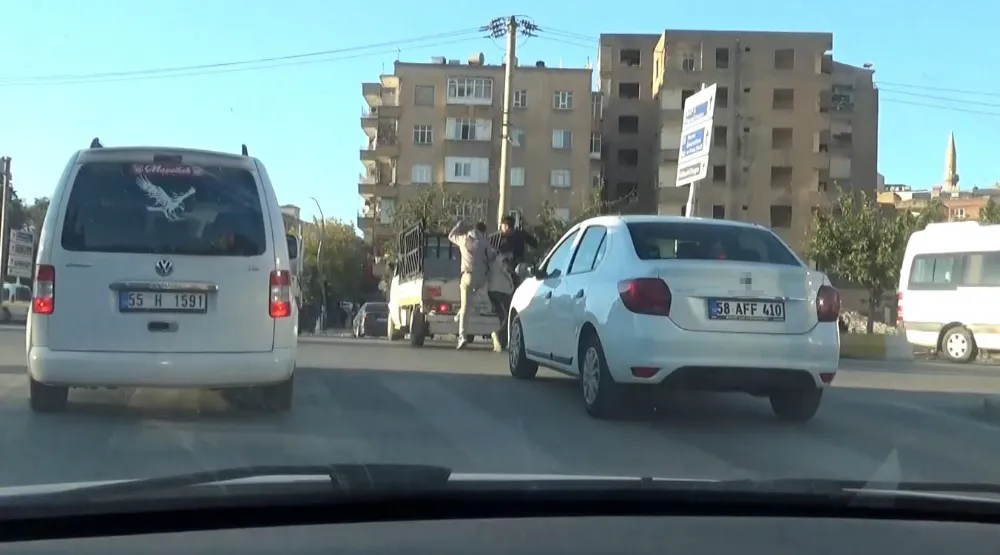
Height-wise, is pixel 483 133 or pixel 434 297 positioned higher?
pixel 483 133

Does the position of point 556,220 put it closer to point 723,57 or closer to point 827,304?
point 723,57

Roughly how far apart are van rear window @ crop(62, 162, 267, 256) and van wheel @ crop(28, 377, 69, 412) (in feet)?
3.55

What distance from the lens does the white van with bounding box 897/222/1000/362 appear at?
21875 mm

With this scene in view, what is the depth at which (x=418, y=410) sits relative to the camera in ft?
27.8

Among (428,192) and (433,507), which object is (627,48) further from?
(433,507)

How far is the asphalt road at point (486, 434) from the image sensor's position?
646 centimetres

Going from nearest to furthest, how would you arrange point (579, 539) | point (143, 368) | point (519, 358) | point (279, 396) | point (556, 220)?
point (579, 539) < point (143, 368) < point (279, 396) < point (519, 358) < point (556, 220)

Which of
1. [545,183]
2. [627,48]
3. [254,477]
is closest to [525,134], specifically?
[545,183]

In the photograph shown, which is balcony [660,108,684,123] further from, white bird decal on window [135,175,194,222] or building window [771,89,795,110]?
white bird decal on window [135,175,194,222]

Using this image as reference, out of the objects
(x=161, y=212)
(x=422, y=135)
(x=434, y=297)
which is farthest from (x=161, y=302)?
(x=422, y=135)

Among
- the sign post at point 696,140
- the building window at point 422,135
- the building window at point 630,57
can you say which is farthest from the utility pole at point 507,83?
the building window at point 630,57

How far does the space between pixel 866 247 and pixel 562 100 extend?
2622cm

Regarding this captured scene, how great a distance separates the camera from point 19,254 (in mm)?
29250

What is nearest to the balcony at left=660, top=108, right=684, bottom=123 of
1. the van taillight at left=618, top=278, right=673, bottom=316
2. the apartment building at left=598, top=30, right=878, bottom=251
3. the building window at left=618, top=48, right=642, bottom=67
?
the apartment building at left=598, top=30, right=878, bottom=251
